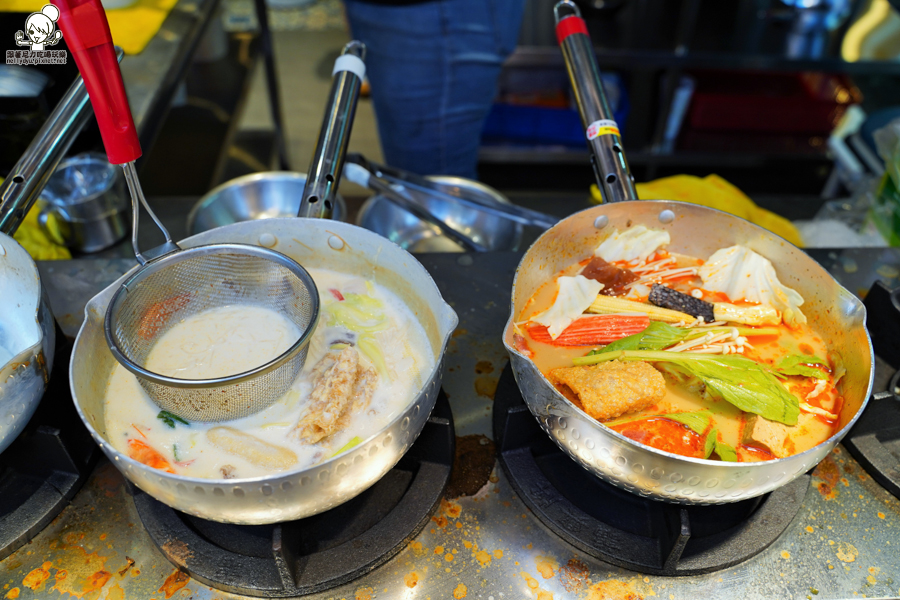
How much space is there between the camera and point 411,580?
1057 millimetres

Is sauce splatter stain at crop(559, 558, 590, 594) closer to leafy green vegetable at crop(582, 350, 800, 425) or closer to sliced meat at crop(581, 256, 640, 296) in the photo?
leafy green vegetable at crop(582, 350, 800, 425)

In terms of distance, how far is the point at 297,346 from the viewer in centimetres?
104

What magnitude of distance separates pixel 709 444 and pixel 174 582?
92cm

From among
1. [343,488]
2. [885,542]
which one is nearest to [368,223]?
[343,488]

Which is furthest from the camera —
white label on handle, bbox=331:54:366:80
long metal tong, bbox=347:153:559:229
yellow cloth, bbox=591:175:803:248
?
yellow cloth, bbox=591:175:803:248

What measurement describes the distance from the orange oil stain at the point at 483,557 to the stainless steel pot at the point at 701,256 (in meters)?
0.24

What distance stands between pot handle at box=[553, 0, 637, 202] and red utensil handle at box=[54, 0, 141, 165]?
918 mm

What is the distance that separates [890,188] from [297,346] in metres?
2.01

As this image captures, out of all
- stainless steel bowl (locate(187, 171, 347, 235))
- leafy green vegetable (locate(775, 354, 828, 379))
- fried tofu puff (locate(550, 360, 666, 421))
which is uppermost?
fried tofu puff (locate(550, 360, 666, 421))

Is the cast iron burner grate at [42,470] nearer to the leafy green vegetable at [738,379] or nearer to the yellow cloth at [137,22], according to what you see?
the leafy green vegetable at [738,379]

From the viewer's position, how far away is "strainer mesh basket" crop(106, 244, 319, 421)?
1.02m

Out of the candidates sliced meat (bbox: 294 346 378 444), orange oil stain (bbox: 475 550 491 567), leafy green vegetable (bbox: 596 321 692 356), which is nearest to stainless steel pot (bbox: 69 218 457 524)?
sliced meat (bbox: 294 346 378 444)

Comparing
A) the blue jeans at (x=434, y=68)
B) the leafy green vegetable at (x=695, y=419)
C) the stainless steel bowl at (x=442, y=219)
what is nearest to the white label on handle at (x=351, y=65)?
the stainless steel bowl at (x=442, y=219)

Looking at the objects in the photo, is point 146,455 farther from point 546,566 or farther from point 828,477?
point 828,477
